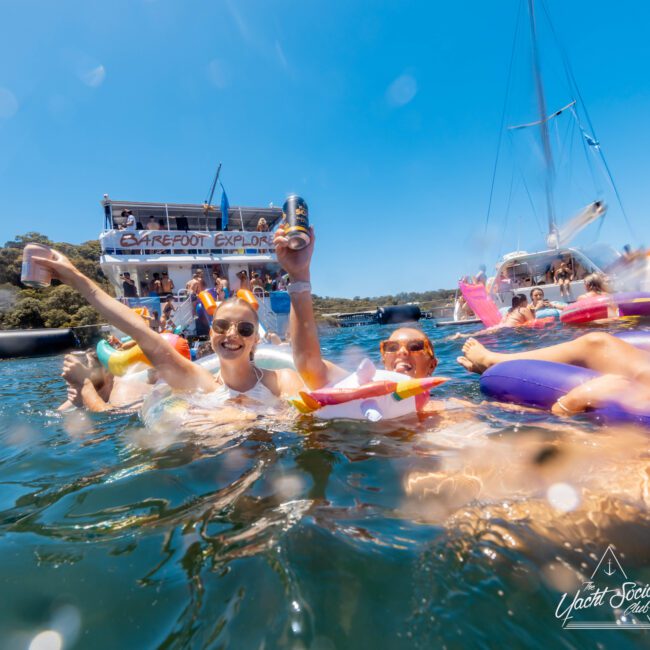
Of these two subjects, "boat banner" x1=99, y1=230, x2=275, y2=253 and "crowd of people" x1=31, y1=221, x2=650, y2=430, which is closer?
"crowd of people" x1=31, y1=221, x2=650, y2=430

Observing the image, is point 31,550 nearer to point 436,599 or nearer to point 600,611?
point 436,599

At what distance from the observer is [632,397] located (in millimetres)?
2014

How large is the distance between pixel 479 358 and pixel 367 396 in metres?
1.68

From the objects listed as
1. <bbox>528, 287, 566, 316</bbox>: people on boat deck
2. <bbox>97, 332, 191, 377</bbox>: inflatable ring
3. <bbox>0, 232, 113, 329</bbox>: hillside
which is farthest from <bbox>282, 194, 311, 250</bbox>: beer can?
<bbox>0, 232, 113, 329</bbox>: hillside

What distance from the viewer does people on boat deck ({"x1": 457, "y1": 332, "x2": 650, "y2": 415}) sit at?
2.07 m

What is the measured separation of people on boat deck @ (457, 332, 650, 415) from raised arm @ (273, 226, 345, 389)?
1534 millimetres

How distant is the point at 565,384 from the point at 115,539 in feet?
8.38

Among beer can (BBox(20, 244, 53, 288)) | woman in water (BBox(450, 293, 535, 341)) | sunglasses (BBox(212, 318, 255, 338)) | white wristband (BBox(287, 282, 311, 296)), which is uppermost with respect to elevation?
beer can (BBox(20, 244, 53, 288))

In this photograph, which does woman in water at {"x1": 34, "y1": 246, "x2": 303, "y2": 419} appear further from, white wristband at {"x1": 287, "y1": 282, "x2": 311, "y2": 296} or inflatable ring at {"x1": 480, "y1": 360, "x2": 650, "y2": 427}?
inflatable ring at {"x1": 480, "y1": 360, "x2": 650, "y2": 427}

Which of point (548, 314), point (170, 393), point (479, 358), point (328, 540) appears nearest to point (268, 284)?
point (548, 314)

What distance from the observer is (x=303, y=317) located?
7.06 ft

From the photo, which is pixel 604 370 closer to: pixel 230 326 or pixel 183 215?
pixel 230 326

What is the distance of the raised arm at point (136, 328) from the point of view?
90.6 inches

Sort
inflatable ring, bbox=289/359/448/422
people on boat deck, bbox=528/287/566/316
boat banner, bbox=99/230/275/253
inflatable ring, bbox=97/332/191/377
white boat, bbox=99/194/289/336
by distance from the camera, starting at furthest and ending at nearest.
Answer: boat banner, bbox=99/230/275/253
white boat, bbox=99/194/289/336
people on boat deck, bbox=528/287/566/316
inflatable ring, bbox=97/332/191/377
inflatable ring, bbox=289/359/448/422
